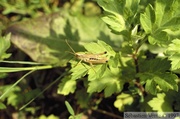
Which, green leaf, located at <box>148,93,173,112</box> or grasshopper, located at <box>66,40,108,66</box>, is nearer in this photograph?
grasshopper, located at <box>66,40,108,66</box>

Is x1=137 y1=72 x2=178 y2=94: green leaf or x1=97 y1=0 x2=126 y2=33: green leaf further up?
x1=97 y1=0 x2=126 y2=33: green leaf

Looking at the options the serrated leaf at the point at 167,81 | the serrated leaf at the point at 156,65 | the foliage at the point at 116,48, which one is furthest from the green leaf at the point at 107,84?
the serrated leaf at the point at 167,81

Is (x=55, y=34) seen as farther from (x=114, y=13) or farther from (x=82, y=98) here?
(x=114, y=13)

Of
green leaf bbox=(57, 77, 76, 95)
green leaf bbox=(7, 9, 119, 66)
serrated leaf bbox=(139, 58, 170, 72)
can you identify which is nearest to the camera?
serrated leaf bbox=(139, 58, 170, 72)

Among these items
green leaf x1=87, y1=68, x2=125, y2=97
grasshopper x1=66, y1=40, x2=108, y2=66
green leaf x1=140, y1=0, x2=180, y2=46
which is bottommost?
green leaf x1=87, y1=68, x2=125, y2=97

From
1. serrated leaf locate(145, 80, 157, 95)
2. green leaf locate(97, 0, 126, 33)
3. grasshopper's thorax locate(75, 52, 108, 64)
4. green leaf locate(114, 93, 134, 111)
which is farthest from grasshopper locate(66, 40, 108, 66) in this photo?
green leaf locate(114, 93, 134, 111)

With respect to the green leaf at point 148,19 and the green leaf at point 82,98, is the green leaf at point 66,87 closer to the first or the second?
the green leaf at point 82,98

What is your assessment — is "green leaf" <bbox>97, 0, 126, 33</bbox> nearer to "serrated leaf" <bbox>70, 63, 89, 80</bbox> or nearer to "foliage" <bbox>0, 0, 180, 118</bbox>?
"foliage" <bbox>0, 0, 180, 118</bbox>

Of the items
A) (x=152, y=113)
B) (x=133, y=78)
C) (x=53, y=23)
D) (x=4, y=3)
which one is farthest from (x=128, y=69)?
(x=4, y=3)
